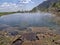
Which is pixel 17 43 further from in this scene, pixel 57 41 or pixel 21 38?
pixel 57 41

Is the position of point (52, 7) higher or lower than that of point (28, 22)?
lower

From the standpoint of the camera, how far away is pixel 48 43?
12.2 meters

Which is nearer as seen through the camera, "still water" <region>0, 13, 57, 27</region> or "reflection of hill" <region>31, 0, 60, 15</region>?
"still water" <region>0, 13, 57, 27</region>

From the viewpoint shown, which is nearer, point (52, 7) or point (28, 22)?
point (28, 22)

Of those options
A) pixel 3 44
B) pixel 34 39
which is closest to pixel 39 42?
pixel 34 39

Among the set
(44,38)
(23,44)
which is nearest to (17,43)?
(23,44)

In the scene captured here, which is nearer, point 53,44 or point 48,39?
point 53,44

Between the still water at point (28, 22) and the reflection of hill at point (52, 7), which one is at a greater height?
the still water at point (28, 22)

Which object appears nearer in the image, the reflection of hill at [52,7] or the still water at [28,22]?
the still water at [28,22]

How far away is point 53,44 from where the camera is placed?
1235 cm

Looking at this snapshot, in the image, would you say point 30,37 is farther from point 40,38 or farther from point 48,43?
point 48,43

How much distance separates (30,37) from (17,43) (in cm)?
122

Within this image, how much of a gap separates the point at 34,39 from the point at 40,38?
0.56 meters

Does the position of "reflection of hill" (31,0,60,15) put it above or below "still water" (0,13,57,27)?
below
